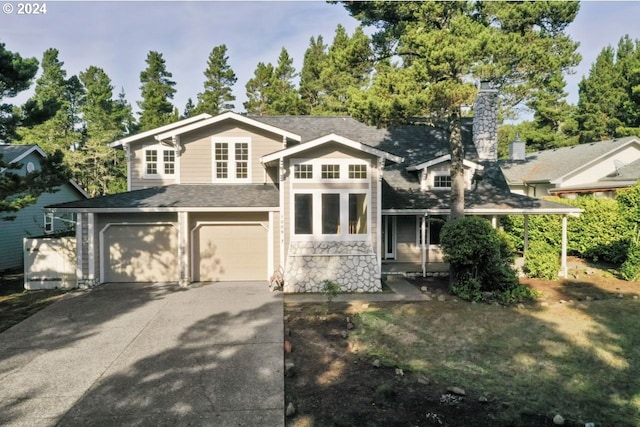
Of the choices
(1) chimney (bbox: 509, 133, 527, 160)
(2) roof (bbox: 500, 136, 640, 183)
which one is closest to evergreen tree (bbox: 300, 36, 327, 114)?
(1) chimney (bbox: 509, 133, 527, 160)

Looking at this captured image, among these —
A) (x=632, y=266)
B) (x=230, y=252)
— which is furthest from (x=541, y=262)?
(x=230, y=252)

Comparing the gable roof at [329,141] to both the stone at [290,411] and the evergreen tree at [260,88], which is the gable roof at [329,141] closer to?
the stone at [290,411]

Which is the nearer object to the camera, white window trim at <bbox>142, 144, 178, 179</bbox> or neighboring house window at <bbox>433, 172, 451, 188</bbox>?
white window trim at <bbox>142, 144, 178, 179</bbox>

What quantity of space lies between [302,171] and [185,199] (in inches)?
165

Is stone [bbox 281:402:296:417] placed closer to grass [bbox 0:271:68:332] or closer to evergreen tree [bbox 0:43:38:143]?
grass [bbox 0:271:68:332]

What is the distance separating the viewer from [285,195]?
1191 cm

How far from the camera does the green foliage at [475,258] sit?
1074 centimetres

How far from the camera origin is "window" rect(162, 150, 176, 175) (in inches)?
583

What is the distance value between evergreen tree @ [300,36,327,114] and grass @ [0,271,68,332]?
29.9 meters

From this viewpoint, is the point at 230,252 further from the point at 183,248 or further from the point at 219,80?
the point at 219,80

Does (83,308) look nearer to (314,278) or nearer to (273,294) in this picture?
(273,294)

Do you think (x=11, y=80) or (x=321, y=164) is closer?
(x=11, y=80)

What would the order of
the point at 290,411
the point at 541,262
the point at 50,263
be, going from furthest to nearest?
1. the point at 541,262
2. the point at 50,263
3. the point at 290,411

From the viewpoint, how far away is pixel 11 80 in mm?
9609
